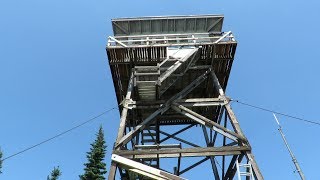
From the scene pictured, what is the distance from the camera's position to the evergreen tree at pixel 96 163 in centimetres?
3044

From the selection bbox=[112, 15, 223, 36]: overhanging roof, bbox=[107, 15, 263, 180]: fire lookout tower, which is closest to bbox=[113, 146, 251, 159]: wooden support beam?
bbox=[107, 15, 263, 180]: fire lookout tower

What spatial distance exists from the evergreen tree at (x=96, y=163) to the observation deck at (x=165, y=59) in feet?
47.8

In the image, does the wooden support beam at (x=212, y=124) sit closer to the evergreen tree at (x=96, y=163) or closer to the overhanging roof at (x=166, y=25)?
the overhanging roof at (x=166, y=25)

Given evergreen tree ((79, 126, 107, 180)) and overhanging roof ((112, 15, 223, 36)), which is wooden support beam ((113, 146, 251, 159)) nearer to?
overhanging roof ((112, 15, 223, 36))

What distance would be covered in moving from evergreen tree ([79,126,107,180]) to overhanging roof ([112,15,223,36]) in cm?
1686

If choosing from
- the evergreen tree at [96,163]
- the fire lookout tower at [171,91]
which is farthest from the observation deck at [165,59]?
the evergreen tree at [96,163]

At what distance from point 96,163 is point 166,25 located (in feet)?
61.3

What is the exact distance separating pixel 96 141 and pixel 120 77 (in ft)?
65.0

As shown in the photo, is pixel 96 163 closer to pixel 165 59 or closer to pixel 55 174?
pixel 55 174

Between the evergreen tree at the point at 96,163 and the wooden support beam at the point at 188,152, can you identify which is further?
the evergreen tree at the point at 96,163

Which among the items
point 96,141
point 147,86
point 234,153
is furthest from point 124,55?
point 96,141

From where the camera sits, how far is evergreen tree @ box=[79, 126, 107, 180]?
99.9ft

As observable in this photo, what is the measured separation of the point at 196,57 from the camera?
628 inches

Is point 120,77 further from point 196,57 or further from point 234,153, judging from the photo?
point 234,153
